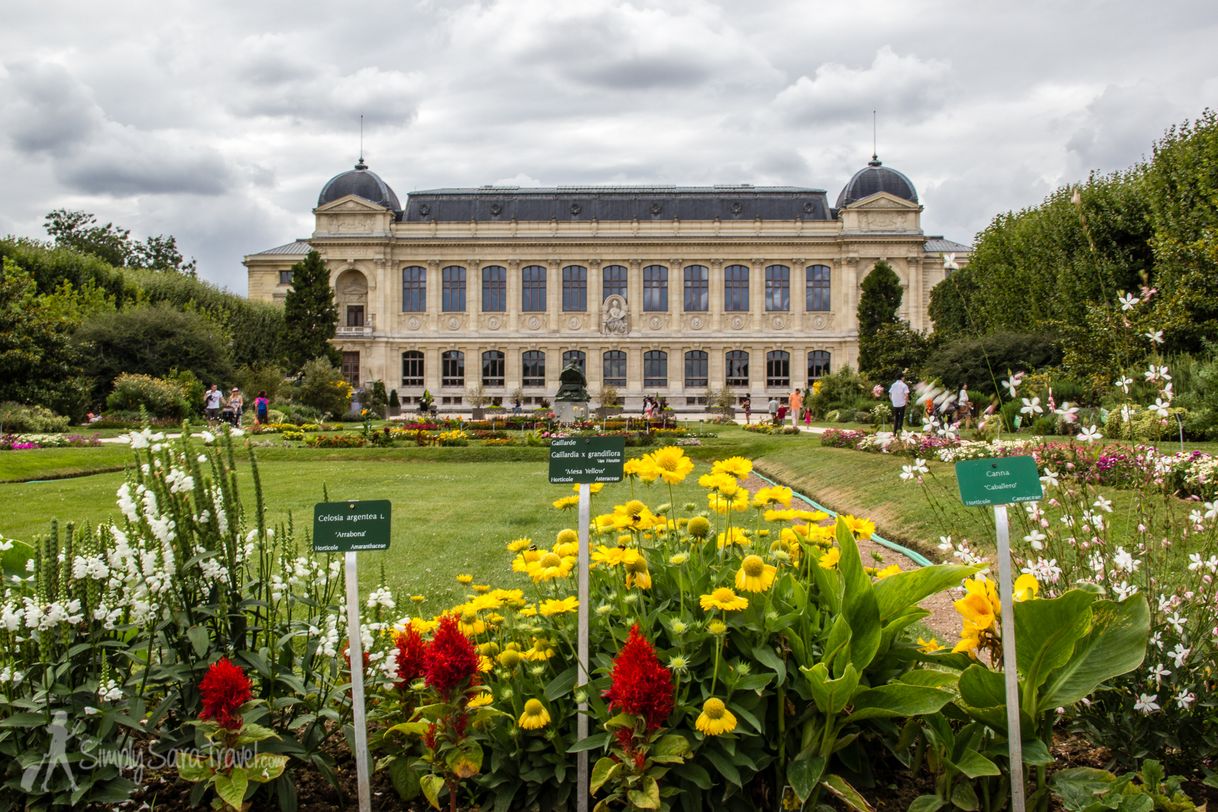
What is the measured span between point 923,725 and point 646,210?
5576 centimetres

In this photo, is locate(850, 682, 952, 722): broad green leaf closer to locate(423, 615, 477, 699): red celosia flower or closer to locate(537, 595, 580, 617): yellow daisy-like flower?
locate(537, 595, 580, 617): yellow daisy-like flower

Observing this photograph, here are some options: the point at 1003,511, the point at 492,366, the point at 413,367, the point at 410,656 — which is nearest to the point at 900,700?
the point at 1003,511

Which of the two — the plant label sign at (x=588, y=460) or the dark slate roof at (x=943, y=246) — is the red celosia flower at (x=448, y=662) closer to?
the plant label sign at (x=588, y=460)

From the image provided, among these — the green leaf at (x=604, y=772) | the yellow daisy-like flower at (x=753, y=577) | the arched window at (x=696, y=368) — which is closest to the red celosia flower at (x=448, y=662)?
the green leaf at (x=604, y=772)

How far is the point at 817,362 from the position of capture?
55594 millimetres

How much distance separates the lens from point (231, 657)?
3588 mm

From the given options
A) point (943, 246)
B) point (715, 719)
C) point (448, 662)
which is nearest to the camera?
point (715, 719)

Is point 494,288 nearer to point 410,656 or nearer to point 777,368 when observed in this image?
point 777,368

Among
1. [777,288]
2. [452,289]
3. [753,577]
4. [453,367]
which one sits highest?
[452,289]

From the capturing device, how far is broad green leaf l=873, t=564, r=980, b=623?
3350 millimetres

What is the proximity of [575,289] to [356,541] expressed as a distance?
5392cm

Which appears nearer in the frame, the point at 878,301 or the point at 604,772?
the point at 604,772

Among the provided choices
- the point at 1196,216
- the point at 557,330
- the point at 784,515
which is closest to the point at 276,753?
the point at 784,515

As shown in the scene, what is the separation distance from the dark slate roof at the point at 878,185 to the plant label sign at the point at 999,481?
55.3m
